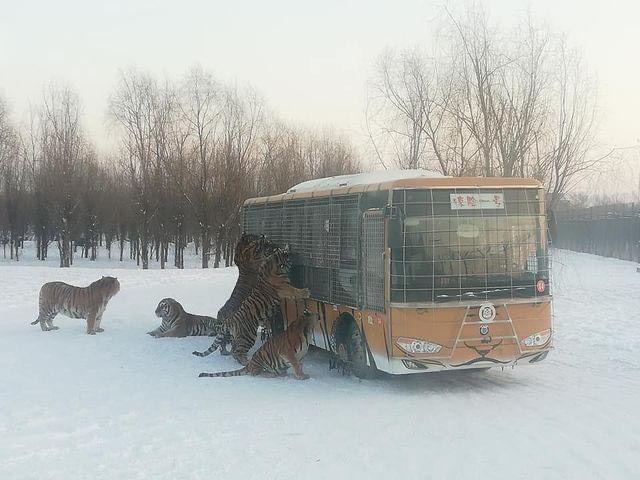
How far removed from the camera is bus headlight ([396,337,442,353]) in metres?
8.62

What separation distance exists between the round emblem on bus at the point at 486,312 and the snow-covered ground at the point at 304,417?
3.29 ft

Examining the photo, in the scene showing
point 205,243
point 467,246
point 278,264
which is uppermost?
point 205,243

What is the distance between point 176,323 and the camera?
13805mm

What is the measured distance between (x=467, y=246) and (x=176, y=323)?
Answer: 23.3 ft

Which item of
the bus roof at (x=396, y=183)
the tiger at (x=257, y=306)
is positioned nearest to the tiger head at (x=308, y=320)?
the tiger at (x=257, y=306)

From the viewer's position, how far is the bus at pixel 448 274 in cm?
870

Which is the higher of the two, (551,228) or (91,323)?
(551,228)

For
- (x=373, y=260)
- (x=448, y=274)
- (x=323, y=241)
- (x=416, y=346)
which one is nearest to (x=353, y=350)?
(x=416, y=346)

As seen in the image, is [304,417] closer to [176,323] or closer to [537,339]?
[537,339]

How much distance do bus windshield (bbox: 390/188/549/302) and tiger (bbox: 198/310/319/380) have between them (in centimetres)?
212

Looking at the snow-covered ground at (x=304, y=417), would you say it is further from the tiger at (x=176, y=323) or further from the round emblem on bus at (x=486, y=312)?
the round emblem on bus at (x=486, y=312)

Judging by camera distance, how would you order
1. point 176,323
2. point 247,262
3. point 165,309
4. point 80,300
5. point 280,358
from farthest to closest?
point 80,300 → point 176,323 → point 165,309 → point 247,262 → point 280,358

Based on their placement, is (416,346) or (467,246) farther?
(467,246)

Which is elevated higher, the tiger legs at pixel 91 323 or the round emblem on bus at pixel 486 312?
the round emblem on bus at pixel 486 312
